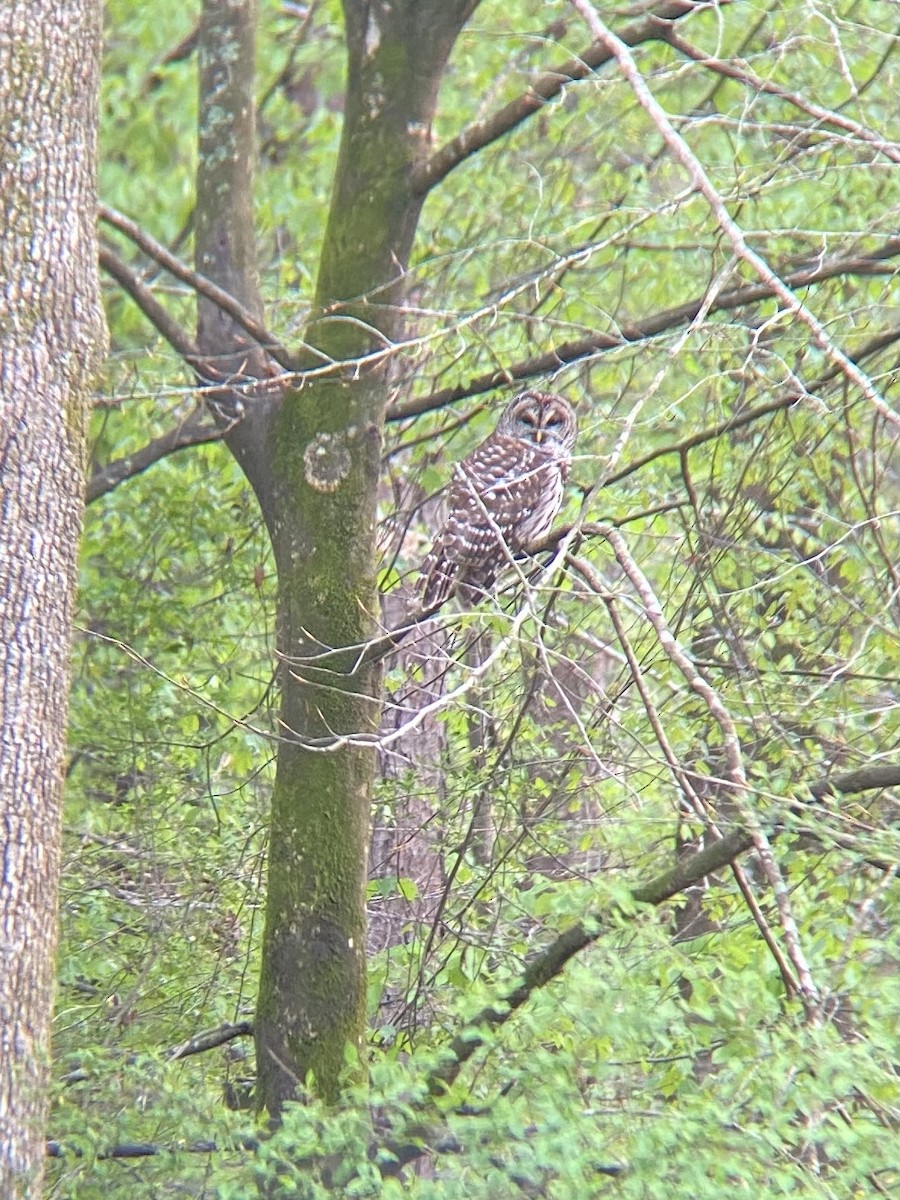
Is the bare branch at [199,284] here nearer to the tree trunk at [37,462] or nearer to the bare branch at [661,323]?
the tree trunk at [37,462]

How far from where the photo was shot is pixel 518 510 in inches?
231

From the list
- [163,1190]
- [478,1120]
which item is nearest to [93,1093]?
[163,1190]

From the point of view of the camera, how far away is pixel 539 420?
6457mm

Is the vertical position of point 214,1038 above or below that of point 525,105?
below

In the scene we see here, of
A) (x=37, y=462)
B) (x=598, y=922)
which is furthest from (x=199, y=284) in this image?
(x=598, y=922)

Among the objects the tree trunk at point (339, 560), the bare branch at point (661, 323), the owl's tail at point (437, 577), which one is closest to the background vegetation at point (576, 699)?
the bare branch at point (661, 323)

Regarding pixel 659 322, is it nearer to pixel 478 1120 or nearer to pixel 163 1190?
pixel 478 1120

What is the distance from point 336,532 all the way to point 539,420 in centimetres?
216

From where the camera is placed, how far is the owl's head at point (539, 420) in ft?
21.1

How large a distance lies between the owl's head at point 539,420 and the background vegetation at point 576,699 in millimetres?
115

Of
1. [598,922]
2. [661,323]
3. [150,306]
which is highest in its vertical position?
[661,323]

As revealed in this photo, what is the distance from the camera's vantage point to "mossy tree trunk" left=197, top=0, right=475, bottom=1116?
4.34 meters

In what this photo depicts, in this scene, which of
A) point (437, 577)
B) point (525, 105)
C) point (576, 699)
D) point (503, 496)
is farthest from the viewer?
point (576, 699)

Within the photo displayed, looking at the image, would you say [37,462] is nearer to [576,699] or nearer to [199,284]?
[199,284]
